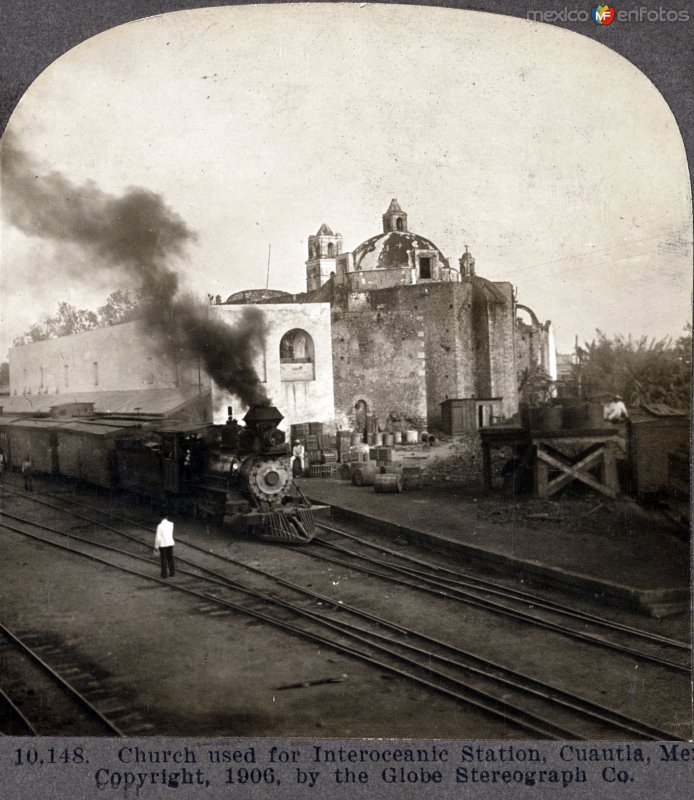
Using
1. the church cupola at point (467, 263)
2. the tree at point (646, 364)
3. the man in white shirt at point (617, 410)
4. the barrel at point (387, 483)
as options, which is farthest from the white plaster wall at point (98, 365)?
the man in white shirt at point (617, 410)

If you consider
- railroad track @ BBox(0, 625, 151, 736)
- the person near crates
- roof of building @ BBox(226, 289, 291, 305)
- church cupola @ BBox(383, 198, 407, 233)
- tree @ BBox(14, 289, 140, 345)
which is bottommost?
railroad track @ BBox(0, 625, 151, 736)

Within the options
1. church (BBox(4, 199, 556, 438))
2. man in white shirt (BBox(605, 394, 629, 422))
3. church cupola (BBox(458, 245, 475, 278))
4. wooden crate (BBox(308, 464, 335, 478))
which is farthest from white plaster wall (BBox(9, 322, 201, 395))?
man in white shirt (BBox(605, 394, 629, 422))

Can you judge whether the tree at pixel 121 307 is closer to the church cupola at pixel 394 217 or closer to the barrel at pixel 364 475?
the church cupola at pixel 394 217

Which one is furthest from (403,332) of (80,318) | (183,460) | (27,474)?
(27,474)

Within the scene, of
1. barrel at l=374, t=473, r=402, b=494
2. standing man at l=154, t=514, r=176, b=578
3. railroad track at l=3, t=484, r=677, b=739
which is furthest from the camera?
barrel at l=374, t=473, r=402, b=494

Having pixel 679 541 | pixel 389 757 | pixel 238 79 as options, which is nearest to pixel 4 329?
pixel 238 79

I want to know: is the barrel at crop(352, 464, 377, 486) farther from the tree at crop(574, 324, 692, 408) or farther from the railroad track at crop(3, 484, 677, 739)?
the tree at crop(574, 324, 692, 408)
